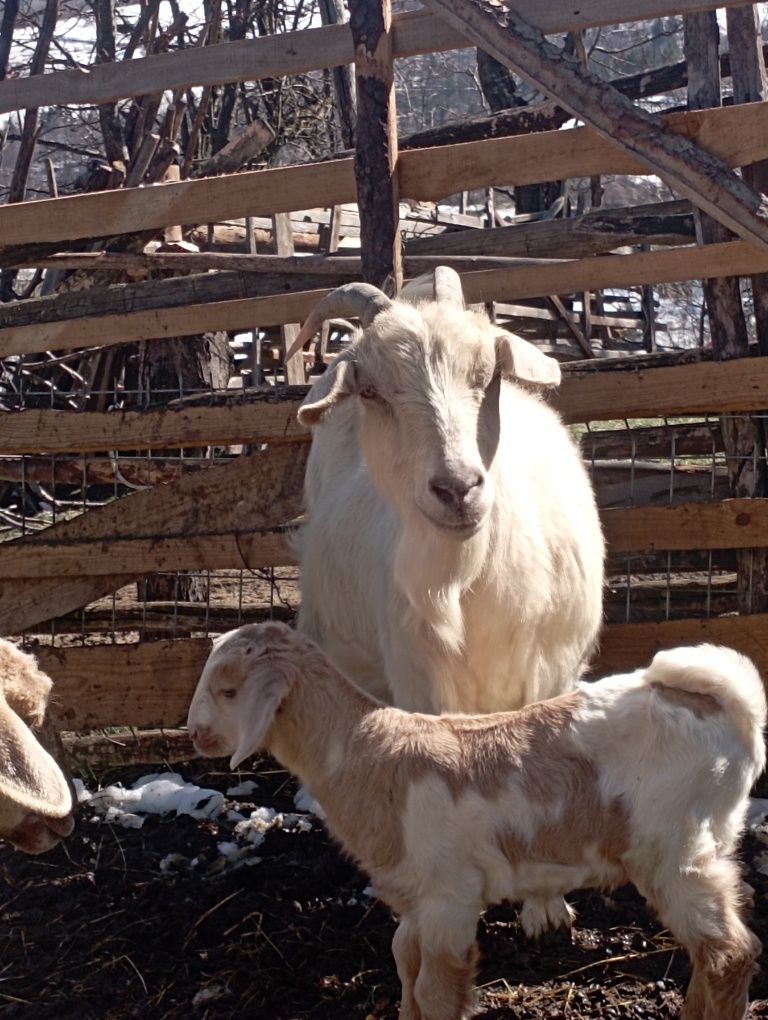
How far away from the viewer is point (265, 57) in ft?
17.1

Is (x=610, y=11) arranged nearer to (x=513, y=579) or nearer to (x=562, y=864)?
(x=513, y=579)

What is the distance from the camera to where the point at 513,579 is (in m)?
4.09

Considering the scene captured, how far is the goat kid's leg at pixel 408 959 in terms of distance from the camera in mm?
3324

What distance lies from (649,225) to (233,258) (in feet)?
7.37

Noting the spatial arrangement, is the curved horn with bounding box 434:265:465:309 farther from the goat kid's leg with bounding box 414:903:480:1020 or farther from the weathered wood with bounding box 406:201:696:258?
the goat kid's leg with bounding box 414:903:480:1020

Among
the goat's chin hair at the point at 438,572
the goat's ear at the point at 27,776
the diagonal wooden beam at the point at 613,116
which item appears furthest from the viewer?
the diagonal wooden beam at the point at 613,116

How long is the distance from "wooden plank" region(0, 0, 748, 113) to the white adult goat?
113 centimetres

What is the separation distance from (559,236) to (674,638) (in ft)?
7.16

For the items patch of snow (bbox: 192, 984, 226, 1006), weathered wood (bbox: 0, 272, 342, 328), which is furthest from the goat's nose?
weathered wood (bbox: 0, 272, 342, 328)

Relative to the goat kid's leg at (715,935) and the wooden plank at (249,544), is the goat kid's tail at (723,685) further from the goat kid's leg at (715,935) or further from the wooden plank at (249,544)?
the wooden plank at (249,544)

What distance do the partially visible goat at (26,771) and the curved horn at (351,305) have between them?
61.2 inches

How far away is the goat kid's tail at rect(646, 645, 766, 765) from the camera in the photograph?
3309 mm

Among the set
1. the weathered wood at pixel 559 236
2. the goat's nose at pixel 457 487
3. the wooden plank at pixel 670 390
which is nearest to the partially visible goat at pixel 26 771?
the goat's nose at pixel 457 487

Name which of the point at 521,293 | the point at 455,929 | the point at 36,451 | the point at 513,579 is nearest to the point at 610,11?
the point at 521,293
